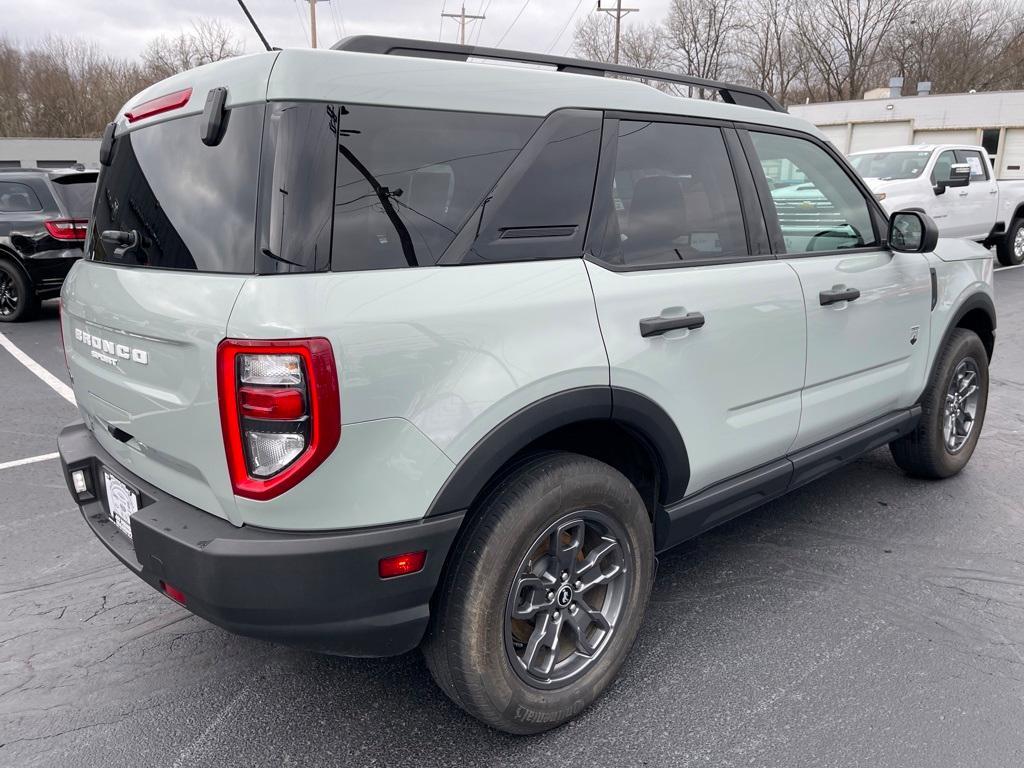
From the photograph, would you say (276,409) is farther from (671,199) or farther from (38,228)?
(38,228)

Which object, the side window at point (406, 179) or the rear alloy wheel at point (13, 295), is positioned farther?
the rear alloy wheel at point (13, 295)

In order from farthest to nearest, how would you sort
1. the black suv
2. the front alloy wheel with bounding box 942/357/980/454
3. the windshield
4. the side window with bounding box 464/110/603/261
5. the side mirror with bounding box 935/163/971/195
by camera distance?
the windshield < the side mirror with bounding box 935/163/971/195 < the black suv < the front alloy wheel with bounding box 942/357/980/454 < the side window with bounding box 464/110/603/261

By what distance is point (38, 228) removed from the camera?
9078 millimetres

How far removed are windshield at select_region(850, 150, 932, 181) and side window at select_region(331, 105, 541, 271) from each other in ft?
36.1

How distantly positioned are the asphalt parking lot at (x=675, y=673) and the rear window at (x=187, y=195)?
1416mm

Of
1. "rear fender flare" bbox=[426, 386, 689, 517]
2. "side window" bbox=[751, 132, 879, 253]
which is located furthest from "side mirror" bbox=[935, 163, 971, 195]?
"rear fender flare" bbox=[426, 386, 689, 517]

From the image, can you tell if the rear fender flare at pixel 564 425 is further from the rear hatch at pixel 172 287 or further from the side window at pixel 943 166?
the side window at pixel 943 166

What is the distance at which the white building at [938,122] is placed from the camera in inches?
Result: 1144

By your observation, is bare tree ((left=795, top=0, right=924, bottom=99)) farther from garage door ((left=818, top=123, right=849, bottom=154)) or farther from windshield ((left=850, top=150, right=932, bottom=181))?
windshield ((left=850, top=150, right=932, bottom=181))

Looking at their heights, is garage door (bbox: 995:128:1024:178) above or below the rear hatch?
above

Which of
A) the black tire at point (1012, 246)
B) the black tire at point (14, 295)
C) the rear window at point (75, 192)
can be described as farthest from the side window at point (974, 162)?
the black tire at point (14, 295)

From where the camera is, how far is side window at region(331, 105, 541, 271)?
1859 mm

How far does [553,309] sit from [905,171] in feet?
36.7

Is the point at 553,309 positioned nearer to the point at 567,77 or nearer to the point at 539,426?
the point at 539,426
